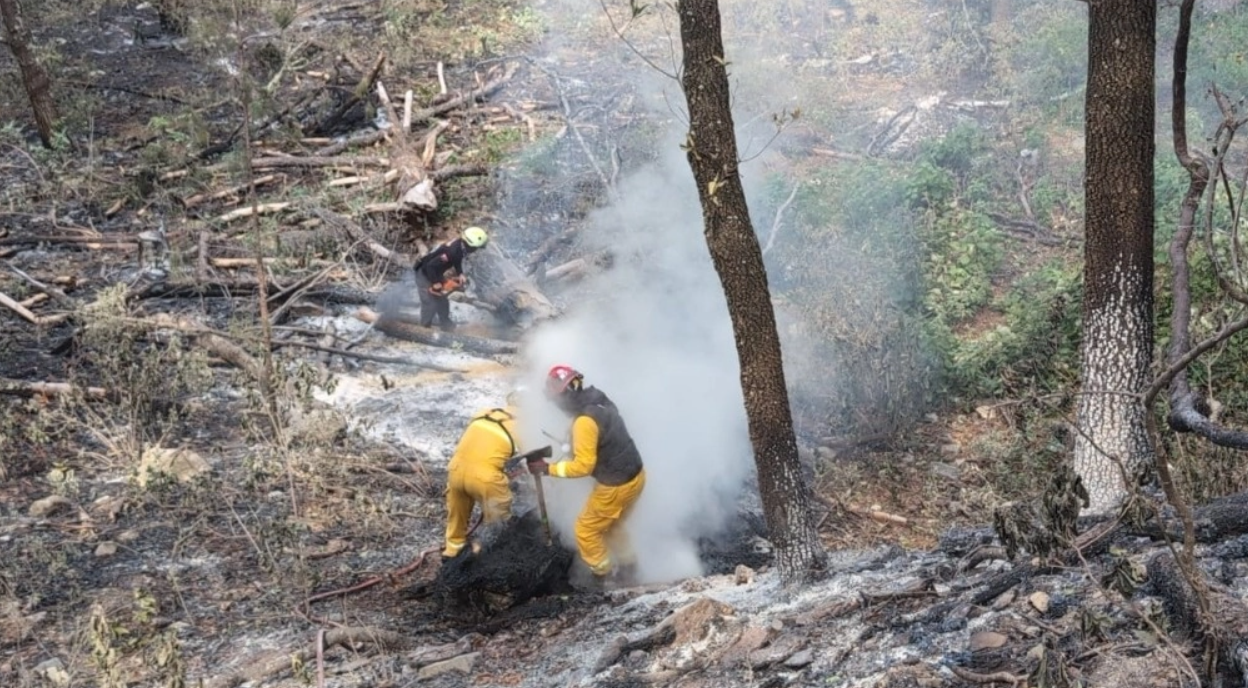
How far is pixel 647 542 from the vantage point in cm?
735

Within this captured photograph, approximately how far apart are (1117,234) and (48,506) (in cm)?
703

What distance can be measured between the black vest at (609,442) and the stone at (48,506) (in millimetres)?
3730

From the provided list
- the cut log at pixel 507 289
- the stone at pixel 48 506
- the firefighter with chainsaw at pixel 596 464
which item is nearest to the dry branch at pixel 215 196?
the cut log at pixel 507 289

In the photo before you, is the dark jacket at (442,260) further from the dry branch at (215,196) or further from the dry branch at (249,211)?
the dry branch at (215,196)

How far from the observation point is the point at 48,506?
714 cm

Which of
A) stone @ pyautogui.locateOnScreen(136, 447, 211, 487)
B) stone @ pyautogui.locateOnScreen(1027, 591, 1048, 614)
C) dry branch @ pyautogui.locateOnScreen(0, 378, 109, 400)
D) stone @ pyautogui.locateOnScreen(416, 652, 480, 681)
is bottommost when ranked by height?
stone @ pyautogui.locateOnScreen(416, 652, 480, 681)

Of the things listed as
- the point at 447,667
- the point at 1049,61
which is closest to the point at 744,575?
the point at 447,667

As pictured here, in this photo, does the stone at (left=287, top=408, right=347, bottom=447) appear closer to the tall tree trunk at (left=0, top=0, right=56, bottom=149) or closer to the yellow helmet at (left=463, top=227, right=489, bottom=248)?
the yellow helmet at (left=463, top=227, right=489, bottom=248)

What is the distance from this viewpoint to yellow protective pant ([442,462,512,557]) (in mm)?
6562

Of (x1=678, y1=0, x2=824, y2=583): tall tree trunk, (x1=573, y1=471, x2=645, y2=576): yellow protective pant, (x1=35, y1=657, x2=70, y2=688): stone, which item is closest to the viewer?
(x1=35, y1=657, x2=70, y2=688): stone

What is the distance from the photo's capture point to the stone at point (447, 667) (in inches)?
213

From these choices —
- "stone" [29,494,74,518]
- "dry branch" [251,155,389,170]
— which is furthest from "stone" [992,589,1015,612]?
"dry branch" [251,155,389,170]

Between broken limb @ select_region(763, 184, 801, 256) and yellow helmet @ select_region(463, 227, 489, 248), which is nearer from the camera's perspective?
yellow helmet @ select_region(463, 227, 489, 248)

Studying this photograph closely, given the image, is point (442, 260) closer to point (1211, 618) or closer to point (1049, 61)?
point (1211, 618)
